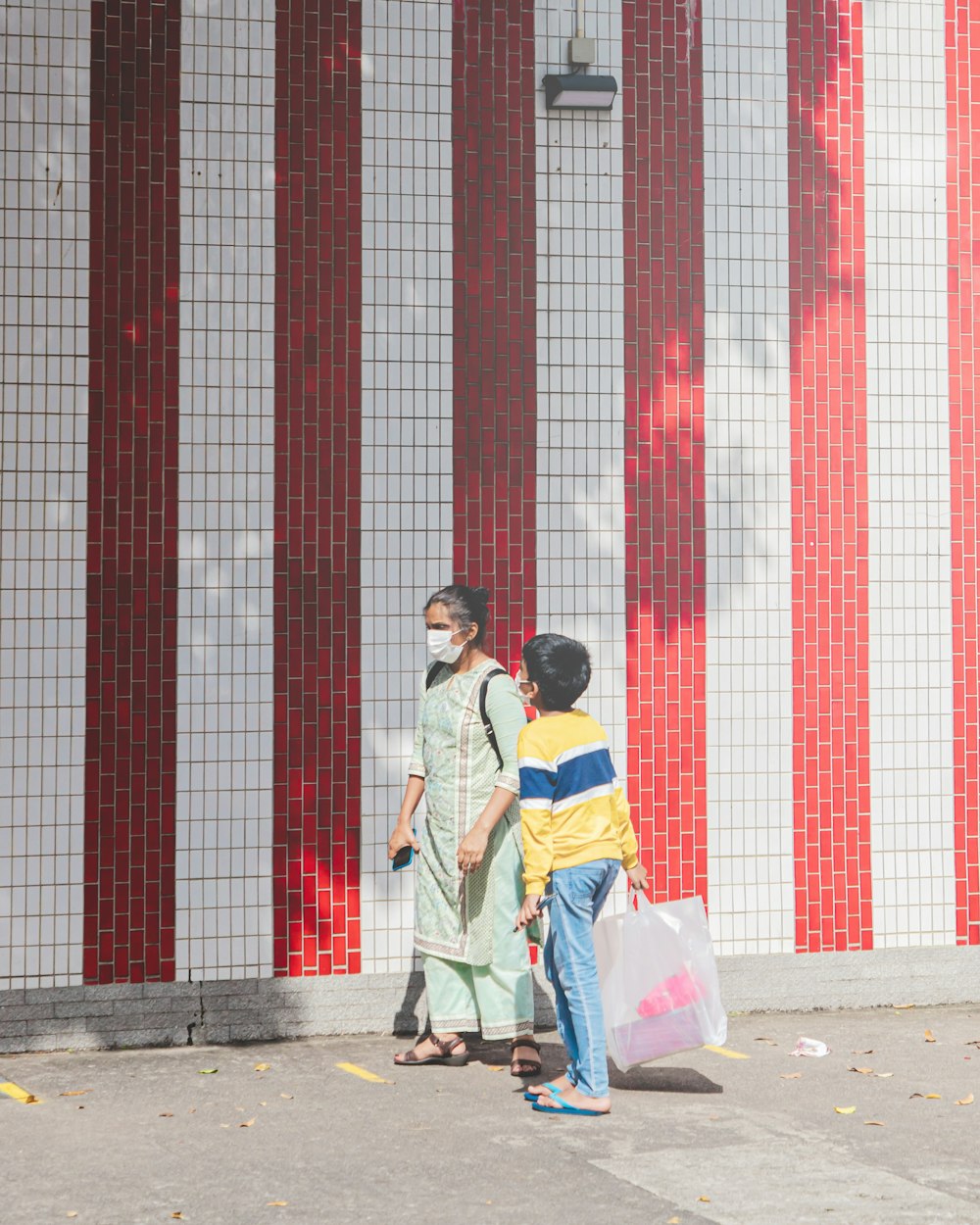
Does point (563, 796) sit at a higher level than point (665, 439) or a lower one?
lower

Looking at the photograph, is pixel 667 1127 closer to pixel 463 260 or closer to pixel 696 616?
pixel 696 616

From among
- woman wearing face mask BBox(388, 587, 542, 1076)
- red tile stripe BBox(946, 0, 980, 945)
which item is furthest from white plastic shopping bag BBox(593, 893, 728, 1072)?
red tile stripe BBox(946, 0, 980, 945)

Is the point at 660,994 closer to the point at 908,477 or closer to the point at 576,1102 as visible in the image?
the point at 576,1102

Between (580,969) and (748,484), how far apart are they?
3169mm

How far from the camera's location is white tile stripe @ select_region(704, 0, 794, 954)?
7.93m

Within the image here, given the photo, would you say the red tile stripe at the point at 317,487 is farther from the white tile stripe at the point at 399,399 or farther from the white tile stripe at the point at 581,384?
the white tile stripe at the point at 581,384

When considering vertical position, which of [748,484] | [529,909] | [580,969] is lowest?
[580,969]

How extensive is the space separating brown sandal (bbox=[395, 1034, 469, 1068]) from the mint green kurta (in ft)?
1.29

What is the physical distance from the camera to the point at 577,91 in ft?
25.4

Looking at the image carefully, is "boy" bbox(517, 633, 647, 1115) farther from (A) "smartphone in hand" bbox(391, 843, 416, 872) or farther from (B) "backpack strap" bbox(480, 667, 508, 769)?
(A) "smartphone in hand" bbox(391, 843, 416, 872)

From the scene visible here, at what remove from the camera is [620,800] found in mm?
6152

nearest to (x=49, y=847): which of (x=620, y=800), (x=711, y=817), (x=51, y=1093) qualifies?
(x=51, y=1093)

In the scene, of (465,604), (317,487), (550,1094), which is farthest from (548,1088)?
(317,487)

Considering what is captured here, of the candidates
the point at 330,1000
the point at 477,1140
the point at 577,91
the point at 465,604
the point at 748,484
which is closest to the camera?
the point at 477,1140
